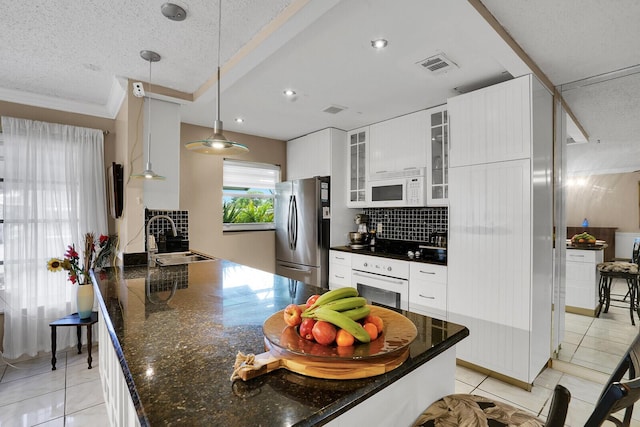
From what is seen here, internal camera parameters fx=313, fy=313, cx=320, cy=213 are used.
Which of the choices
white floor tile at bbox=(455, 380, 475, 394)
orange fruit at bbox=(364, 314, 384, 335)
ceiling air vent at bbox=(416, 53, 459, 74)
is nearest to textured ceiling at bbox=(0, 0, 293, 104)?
ceiling air vent at bbox=(416, 53, 459, 74)

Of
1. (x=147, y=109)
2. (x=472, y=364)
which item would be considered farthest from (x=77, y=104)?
(x=472, y=364)

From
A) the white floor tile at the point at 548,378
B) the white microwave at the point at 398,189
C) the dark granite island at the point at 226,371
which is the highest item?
the white microwave at the point at 398,189

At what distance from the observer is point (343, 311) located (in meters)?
0.98

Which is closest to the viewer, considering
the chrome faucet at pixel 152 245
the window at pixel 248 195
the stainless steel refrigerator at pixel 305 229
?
the chrome faucet at pixel 152 245

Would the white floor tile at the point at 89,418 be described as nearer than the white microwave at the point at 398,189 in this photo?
Yes

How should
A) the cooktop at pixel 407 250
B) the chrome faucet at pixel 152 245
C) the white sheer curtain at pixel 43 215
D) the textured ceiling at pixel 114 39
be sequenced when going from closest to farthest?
the textured ceiling at pixel 114 39 < the chrome faucet at pixel 152 245 < the white sheer curtain at pixel 43 215 < the cooktop at pixel 407 250

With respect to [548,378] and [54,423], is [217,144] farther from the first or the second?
[548,378]

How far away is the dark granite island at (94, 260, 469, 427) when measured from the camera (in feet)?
2.34

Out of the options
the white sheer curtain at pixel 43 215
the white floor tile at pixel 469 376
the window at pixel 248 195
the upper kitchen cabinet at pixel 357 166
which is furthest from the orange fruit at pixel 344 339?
the window at pixel 248 195

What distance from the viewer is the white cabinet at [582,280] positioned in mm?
2656

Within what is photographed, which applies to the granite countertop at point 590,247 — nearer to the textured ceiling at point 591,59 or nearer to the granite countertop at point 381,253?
the textured ceiling at point 591,59

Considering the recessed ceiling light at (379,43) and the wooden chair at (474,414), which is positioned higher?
the recessed ceiling light at (379,43)

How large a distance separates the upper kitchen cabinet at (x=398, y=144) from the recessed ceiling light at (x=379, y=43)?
140cm

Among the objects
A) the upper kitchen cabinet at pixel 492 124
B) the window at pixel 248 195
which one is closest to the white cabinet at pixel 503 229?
the upper kitchen cabinet at pixel 492 124
